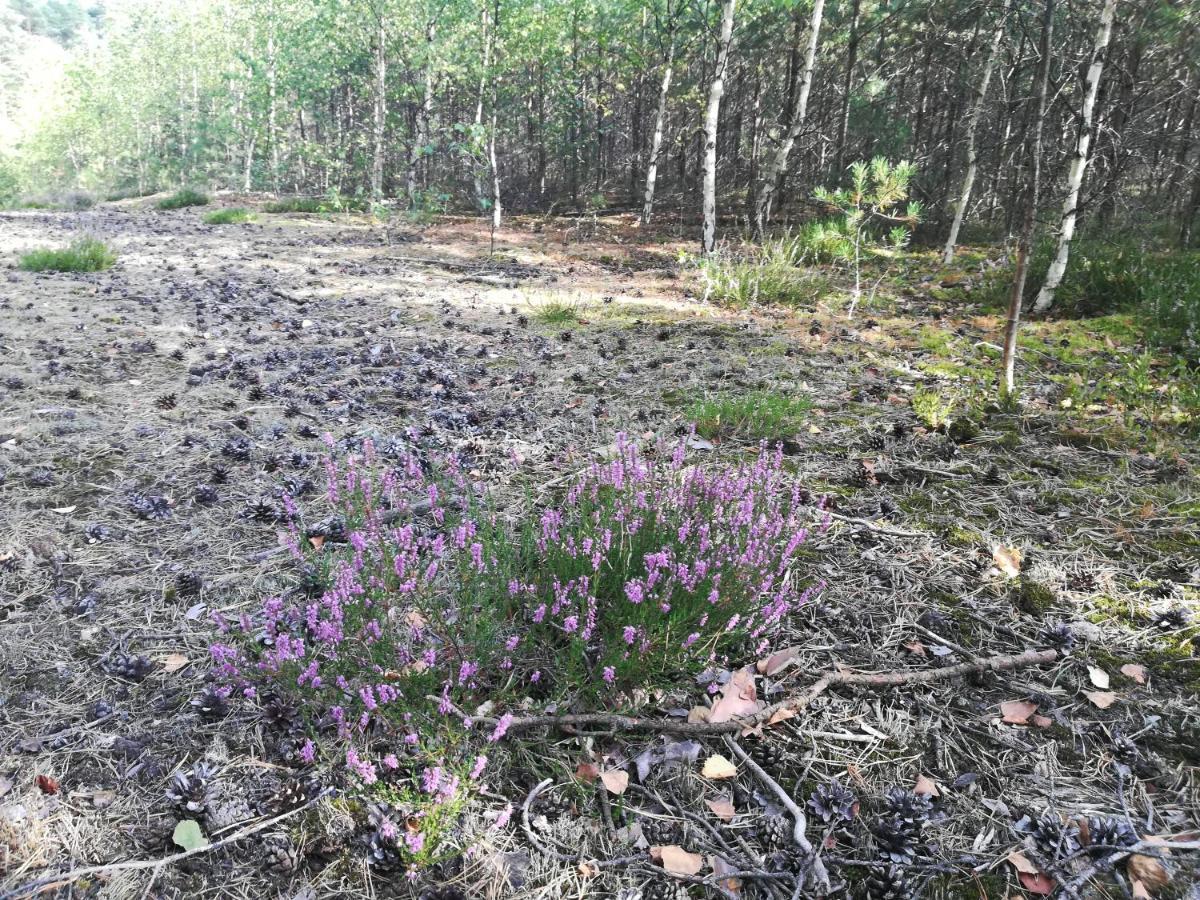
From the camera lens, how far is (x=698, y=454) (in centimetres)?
365

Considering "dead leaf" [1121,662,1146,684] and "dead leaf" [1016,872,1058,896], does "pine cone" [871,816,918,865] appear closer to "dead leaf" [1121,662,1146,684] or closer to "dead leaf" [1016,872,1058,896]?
"dead leaf" [1016,872,1058,896]

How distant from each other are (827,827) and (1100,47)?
749 cm

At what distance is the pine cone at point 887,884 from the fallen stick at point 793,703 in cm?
49

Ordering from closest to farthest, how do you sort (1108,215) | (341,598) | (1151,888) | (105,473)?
(1151,888) < (341,598) < (105,473) < (1108,215)

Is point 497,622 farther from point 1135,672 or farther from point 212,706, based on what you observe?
point 1135,672

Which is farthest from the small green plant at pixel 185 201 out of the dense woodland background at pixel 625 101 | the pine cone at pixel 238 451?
the pine cone at pixel 238 451

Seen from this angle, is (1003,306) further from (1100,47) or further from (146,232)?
(146,232)

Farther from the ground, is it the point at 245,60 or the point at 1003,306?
the point at 245,60

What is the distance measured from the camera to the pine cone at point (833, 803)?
1.65 m

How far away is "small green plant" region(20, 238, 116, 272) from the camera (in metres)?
8.61

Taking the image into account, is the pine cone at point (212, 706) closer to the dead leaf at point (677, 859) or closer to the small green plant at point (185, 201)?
the dead leaf at point (677, 859)

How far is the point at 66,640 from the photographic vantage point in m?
2.18

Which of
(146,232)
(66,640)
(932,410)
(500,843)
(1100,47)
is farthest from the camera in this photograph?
(146,232)

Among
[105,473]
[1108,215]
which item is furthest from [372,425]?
[1108,215]
